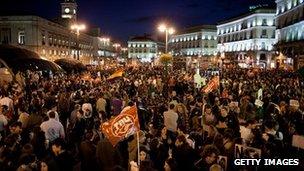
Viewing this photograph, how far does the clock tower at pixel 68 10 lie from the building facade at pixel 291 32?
5311 centimetres

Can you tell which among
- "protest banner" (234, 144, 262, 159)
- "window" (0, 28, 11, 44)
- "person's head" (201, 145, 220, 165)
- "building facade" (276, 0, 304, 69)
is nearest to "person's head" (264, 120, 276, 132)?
"protest banner" (234, 144, 262, 159)

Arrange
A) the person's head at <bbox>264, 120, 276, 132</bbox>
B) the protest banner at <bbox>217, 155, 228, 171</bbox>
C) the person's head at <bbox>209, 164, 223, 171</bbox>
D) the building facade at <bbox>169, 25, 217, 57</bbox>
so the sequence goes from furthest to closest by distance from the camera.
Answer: the building facade at <bbox>169, 25, 217, 57</bbox> < the person's head at <bbox>264, 120, 276, 132</bbox> < the protest banner at <bbox>217, 155, 228, 171</bbox> < the person's head at <bbox>209, 164, 223, 171</bbox>

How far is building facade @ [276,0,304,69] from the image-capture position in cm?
5709

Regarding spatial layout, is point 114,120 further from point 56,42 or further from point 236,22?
point 236,22

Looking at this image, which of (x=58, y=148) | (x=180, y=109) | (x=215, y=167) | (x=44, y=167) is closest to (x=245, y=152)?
(x=215, y=167)

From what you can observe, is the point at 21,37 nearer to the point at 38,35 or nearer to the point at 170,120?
the point at 38,35

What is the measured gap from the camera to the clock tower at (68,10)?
104 m

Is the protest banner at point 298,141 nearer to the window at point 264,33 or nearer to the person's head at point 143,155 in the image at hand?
the person's head at point 143,155

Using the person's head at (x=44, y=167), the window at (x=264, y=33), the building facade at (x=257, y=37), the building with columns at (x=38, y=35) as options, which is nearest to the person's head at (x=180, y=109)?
the person's head at (x=44, y=167)

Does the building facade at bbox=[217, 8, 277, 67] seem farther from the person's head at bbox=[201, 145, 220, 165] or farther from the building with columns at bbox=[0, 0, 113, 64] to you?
the person's head at bbox=[201, 145, 220, 165]

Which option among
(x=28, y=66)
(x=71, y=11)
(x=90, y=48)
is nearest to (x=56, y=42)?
(x=71, y=11)

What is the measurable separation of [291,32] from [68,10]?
59.8m

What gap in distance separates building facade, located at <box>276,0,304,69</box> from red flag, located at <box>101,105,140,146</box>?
48.5 metres

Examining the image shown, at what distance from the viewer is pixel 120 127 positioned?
898 centimetres
